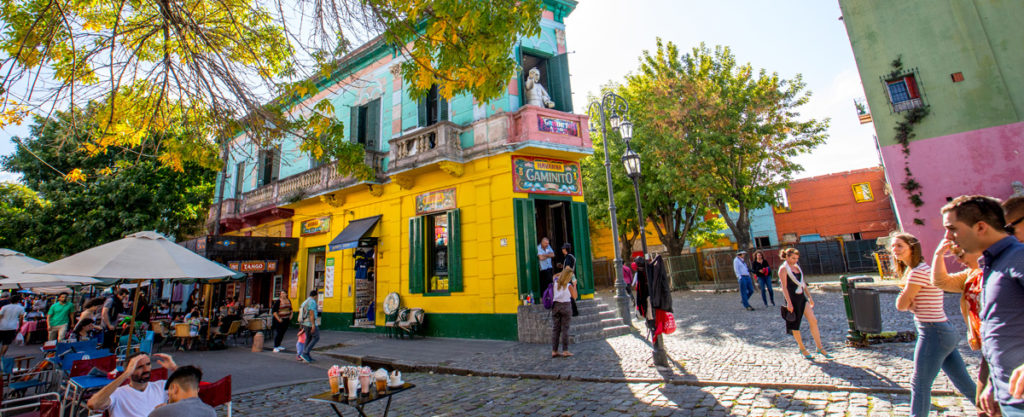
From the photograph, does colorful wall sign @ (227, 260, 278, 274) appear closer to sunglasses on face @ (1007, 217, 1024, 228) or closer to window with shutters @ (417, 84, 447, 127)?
window with shutters @ (417, 84, 447, 127)

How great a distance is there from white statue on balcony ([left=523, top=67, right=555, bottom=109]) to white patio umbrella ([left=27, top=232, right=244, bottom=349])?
819cm

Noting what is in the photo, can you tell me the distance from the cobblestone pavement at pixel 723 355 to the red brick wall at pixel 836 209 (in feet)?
72.5

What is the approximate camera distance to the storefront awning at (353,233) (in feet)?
41.6

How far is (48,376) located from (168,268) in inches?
124

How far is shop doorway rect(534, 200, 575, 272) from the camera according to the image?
12.0 metres

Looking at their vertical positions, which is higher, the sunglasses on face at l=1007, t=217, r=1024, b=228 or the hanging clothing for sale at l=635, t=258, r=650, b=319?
the sunglasses on face at l=1007, t=217, r=1024, b=228

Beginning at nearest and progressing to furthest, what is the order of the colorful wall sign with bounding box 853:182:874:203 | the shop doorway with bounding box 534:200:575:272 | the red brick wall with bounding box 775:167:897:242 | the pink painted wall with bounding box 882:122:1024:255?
the shop doorway with bounding box 534:200:575:272 → the pink painted wall with bounding box 882:122:1024:255 → the red brick wall with bounding box 775:167:897:242 → the colorful wall sign with bounding box 853:182:874:203

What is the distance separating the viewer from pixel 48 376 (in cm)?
693

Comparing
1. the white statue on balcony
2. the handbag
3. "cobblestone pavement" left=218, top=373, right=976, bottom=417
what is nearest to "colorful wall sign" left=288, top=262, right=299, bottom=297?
"cobblestone pavement" left=218, top=373, right=976, bottom=417

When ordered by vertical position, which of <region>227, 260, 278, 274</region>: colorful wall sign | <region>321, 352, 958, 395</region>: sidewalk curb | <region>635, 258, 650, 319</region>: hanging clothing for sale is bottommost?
<region>321, 352, 958, 395</region>: sidewalk curb

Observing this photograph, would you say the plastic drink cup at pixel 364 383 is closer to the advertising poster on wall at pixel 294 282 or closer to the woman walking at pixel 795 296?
the woman walking at pixel 795 296

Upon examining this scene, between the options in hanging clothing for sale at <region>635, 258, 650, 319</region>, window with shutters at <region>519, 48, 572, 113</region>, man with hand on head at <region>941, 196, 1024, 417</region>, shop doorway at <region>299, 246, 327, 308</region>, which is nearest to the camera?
man with hand on head at <region>941, 196, 1024, 417</region>

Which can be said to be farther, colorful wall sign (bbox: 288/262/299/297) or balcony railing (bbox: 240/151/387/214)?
colorful wall sign (bbox: 288/262/299/297)

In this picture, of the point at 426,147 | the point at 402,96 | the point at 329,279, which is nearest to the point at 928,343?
the point at 426,147
